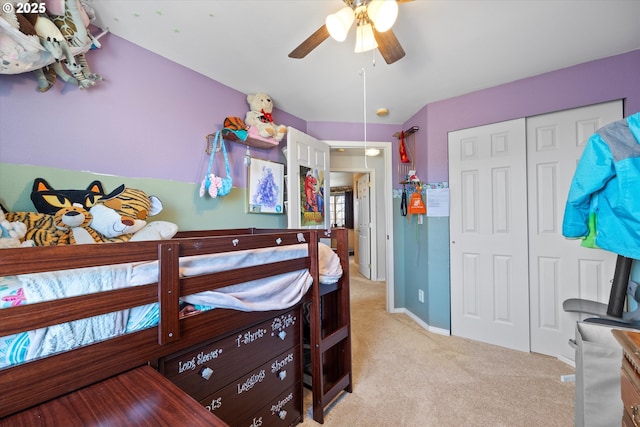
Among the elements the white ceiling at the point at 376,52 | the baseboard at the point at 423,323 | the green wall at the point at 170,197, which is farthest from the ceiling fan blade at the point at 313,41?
the baseboard at the point at 423,323

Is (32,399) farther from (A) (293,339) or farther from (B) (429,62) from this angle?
(B) (429,62)

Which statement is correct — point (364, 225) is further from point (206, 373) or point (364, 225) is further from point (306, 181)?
point (206, 373)

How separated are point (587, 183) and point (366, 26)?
1.33 meters

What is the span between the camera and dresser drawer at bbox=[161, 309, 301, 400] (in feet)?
2.93

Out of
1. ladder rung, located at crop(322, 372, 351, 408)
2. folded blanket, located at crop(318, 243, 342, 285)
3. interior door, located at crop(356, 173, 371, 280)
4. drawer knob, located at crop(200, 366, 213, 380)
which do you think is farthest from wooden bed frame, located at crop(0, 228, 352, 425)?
interior door, located at crop(356, 173, 371, 280)

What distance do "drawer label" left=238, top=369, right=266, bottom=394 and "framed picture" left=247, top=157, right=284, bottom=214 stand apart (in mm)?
1387

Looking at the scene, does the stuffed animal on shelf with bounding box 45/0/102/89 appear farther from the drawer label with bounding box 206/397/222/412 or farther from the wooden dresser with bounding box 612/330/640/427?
the wooden dresser with bounding box 612/330/640/427

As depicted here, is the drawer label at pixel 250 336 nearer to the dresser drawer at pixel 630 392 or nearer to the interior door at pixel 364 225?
the dresser drawer at pixel 630 392

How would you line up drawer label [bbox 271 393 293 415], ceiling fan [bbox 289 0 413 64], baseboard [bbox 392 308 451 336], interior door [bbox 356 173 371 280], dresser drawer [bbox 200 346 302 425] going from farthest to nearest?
interior door [bbox 356 173 371 280] → baseboard [bbox 392 308 451 336] → drawer label [bbox 271 393 293 415] → ceiling fan [bbox 289 0 413 64] → dresser drawer [bbox 200 346 302 425]

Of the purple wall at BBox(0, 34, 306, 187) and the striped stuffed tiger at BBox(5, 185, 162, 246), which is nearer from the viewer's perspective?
the striped stuffed tiger at BBox(5, 185, 162, 246)

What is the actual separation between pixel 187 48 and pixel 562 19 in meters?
2.29

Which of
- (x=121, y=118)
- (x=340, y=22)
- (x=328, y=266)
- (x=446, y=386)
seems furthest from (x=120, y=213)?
(x=446, y=386)

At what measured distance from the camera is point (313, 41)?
1.37 metres

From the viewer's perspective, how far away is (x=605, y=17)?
147cm
